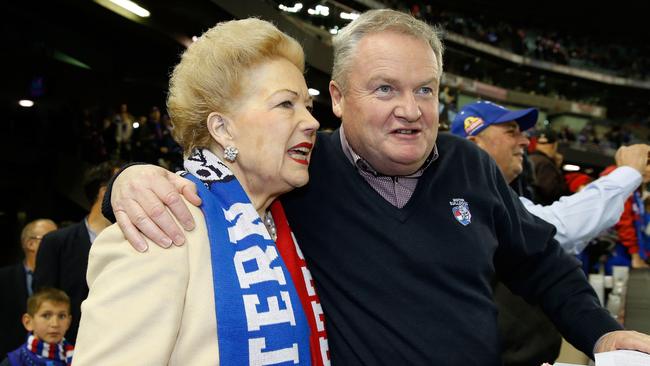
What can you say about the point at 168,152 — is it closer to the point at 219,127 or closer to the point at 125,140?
the point at 125,140

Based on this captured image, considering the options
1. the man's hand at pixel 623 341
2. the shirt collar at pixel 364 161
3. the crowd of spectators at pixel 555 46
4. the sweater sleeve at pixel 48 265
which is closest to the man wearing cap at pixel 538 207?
the man's hand at pixel 623 341

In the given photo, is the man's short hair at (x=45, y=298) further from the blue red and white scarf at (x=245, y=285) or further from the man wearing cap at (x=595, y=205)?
the man wearing cap at (x=595, y=205)

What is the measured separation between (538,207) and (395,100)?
115cm

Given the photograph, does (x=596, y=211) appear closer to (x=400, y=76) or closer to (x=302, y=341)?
(x=400, y=76)

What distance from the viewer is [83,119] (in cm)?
1199

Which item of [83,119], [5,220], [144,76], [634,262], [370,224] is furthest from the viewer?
[144,76]

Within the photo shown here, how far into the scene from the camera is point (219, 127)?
162 centimetres

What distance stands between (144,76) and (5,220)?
20.8 ft

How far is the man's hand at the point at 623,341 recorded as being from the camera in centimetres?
153

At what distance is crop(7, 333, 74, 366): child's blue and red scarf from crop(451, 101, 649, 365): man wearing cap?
2.43 metres

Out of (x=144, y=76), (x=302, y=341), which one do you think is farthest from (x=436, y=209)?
(x=144, y=76)

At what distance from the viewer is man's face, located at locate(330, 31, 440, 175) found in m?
1.83

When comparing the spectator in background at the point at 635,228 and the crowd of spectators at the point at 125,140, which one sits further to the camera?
the crowd of spectators at the point at 125,140

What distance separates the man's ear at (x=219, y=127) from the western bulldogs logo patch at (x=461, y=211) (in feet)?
2.33
